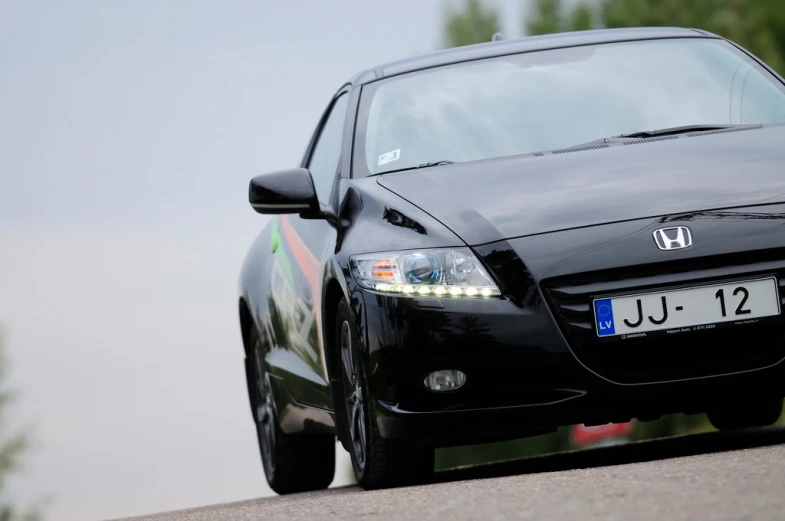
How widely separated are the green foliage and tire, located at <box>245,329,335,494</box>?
43.2 meters

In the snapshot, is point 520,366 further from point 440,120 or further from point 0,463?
point 0,463

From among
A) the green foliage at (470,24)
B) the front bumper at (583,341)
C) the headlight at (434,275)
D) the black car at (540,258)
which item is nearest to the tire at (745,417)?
the black car at (540,258)

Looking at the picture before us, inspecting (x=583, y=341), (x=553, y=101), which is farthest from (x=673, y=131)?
(x=583, y=341)

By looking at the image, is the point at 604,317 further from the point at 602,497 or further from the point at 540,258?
the point at 602,497

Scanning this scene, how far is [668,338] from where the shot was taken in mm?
5238

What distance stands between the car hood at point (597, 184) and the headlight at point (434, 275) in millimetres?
90

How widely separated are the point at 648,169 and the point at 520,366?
897 millimetres

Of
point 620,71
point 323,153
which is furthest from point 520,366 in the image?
point 323,153

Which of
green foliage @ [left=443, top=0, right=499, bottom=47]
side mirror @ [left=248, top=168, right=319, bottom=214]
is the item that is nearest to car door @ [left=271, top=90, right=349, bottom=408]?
side mirror @ [left=248, top=168, right=319, bottom=214]

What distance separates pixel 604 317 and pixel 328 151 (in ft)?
7.70

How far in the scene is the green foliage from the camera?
169 feet

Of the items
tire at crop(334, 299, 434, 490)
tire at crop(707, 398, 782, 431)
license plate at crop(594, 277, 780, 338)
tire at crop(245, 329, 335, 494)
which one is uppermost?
license plate at crop(594, 277, 780, 338)

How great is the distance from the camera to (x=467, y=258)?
5.38 m

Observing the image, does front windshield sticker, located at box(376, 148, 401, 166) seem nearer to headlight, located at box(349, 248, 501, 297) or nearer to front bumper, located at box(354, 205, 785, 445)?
headlight, located at box(349, 248, 501, 297)
